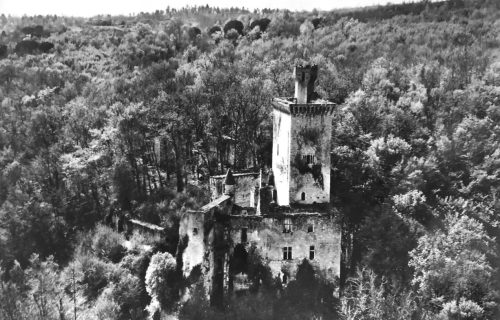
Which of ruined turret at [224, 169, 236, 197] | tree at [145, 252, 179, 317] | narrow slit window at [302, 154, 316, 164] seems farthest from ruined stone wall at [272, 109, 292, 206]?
tree at [145, 252, 179, 317]

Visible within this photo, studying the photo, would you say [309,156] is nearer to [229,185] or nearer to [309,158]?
[309,158]

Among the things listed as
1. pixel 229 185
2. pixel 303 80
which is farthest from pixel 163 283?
pixel 303 80

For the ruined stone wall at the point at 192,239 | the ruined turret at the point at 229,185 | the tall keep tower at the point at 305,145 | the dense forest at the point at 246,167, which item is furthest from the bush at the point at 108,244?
the tall keep tower at the point at 305,145

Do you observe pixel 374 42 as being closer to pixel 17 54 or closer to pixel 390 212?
pixel 390 212

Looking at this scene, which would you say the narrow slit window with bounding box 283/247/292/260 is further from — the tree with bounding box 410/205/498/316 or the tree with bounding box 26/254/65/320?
the tree with bounding box 26/254/65/320

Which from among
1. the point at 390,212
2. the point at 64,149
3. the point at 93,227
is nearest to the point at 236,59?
the point at 64,149

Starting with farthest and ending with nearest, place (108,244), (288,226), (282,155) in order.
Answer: (108,244) < (282,155) < (288,226)

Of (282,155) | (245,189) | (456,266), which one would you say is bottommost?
(456,266)
